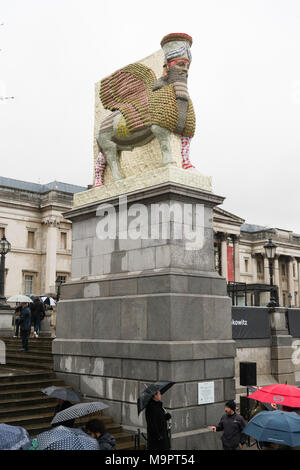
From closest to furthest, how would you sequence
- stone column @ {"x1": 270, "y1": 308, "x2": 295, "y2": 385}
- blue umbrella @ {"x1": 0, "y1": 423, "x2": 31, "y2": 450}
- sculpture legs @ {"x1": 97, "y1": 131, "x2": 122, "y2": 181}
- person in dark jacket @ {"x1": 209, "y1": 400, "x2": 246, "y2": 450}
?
blue umbrella @ {"x1": 0, "y1": 423, "x2": 31, "y2": 450}, person in dark jacket @ {"x1": 209, "y1": 400, "x2": 246, "y2": 450}, sculpture legs @ {"x1": 97, "y1": 131, "x2": 122, "y2": 181}, stone column @ {"x1": 270, "y1": 308, "x2": 295, "y2": 385}

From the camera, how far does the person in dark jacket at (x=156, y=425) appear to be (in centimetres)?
838

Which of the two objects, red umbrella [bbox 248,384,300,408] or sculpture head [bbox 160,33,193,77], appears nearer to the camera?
red umbrella [bbox 248,384,300,408]

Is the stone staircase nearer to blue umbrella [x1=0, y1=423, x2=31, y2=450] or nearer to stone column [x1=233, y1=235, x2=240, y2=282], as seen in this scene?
blue umbrella [x1=0, y1=423, x2=31, y2=450]

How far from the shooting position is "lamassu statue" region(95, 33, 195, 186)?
12656 mm

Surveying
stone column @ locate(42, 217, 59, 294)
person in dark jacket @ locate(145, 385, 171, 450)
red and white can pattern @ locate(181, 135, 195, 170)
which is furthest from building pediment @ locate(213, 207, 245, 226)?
person in dark jacket @ locate(145, 385, 171, 450)

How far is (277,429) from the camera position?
5.71 metres

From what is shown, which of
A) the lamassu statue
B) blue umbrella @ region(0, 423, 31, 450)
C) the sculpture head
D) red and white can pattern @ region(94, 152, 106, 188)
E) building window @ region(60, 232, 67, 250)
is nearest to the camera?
blue umbrella @ region(0, 423, 31, 450)

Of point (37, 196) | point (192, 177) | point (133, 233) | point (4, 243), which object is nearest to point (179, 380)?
point (133, 233)

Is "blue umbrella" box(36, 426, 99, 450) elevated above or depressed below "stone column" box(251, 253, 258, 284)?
below

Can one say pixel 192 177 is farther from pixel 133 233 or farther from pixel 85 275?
pixel 85 275

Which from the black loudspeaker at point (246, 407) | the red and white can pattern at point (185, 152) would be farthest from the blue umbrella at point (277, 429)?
the red and white can pattern at point (185, 152)

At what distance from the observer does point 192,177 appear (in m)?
12.5

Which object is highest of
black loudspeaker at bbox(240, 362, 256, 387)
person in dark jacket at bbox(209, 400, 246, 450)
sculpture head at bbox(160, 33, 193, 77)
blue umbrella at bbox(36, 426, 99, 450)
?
sculpture head at bbox(160, 33, 193, 77)

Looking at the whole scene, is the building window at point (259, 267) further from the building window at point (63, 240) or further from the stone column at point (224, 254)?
the building window at point (63, 240)
